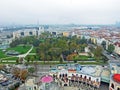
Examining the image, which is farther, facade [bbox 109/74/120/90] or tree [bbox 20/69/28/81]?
tree [bbox 20/69/28/81]

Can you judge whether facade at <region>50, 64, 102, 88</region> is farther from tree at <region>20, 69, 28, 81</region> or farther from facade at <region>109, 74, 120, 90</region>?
tree at <region>20, 69, 28, 81</region>

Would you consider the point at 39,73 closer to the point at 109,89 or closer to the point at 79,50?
the point at 109,89

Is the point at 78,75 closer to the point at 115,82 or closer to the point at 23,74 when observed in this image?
the point at 115,82

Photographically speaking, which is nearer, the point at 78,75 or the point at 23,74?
the point at 78,75

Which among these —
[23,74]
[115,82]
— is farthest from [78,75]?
[23,74]

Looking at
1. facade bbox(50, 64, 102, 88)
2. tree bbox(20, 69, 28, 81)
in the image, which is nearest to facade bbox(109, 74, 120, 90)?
facade bbox(50, 64, 102, 88)

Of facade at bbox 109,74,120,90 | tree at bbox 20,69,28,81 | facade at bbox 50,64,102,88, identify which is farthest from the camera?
tree at bbox 20,69,28,81

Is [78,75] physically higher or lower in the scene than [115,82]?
lower

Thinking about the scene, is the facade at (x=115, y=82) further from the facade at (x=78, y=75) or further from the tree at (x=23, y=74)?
the tree at (x=23, y=74)

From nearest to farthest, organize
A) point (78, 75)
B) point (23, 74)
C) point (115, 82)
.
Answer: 1. point (115, 82)
2. point (78, 75)
3. point (23, 74)

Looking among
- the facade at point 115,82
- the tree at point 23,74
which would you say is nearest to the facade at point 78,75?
the facade at point 115,82

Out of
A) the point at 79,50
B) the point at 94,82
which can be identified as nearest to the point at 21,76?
the point at 94,82
